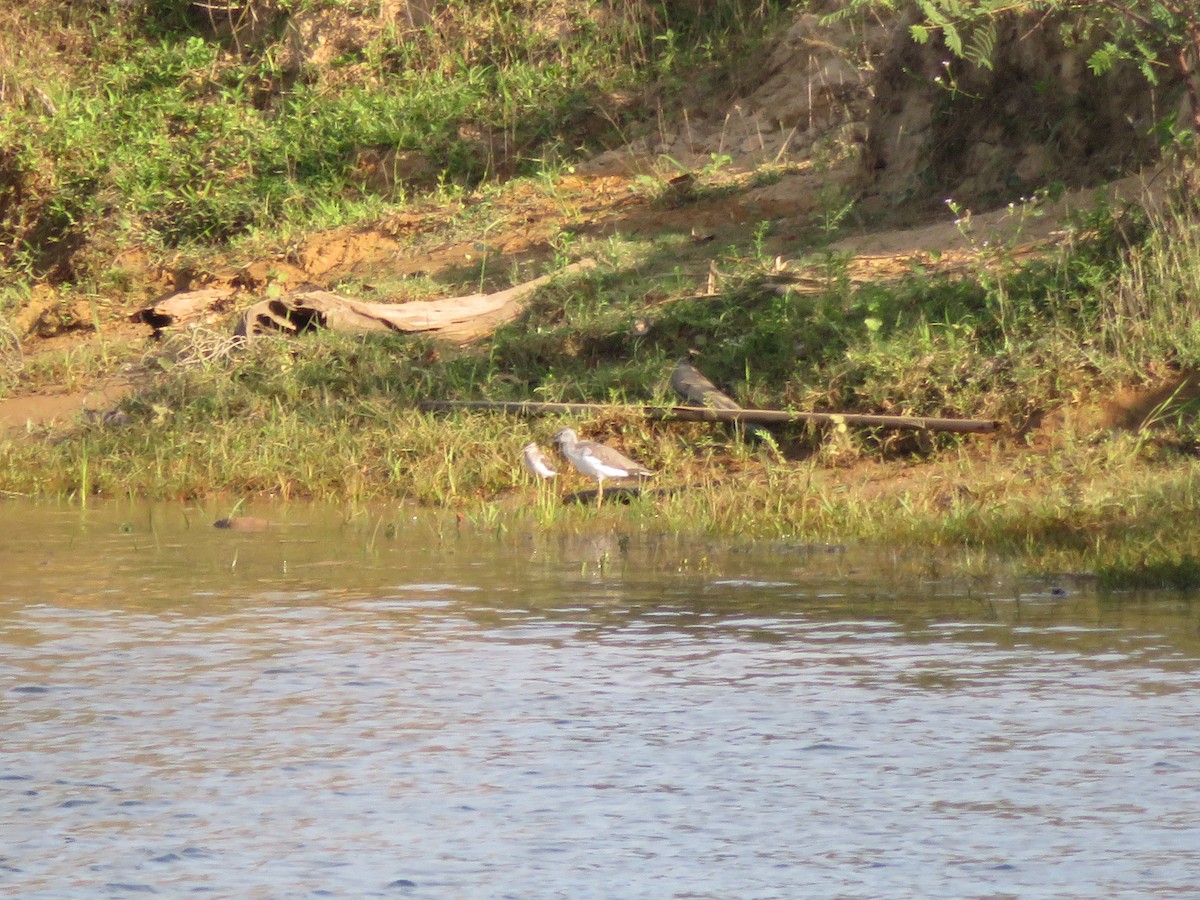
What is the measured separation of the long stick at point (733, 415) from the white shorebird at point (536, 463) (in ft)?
1.43

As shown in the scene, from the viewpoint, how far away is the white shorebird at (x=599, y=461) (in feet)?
25.7

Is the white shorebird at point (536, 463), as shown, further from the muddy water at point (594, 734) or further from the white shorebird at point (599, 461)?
the muddy water at point (594, 734)

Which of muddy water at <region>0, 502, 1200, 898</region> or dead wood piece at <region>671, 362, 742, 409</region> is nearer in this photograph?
muddy water at <region>0, 502, 1200, 898</region>

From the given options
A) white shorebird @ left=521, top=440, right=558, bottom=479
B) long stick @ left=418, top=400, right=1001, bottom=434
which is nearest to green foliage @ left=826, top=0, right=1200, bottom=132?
long stick @ left=418, top=400, right=1001, bottom=434

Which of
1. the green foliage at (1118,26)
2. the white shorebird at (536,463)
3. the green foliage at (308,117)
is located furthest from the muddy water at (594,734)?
the green foliage at (308,117)

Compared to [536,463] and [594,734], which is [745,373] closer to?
[536,463]

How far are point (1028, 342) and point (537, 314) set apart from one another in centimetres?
292

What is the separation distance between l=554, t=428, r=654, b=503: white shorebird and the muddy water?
5.35 feet

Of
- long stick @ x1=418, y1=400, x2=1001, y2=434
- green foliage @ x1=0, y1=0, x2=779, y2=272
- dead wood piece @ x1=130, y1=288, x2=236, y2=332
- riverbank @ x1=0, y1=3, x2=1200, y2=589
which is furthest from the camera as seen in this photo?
green foliage @ x1=0, y1=0, x2=779, y2=272

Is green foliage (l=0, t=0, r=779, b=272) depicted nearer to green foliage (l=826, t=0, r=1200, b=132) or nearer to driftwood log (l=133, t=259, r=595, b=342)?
driftwood log (l=133, t=259, r=595, b=342)

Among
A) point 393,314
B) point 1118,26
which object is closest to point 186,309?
point 393,314

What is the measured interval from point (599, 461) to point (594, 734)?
3902 mm

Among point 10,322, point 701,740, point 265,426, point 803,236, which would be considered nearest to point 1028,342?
point 803,236

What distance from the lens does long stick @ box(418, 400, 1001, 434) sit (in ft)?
25.3
